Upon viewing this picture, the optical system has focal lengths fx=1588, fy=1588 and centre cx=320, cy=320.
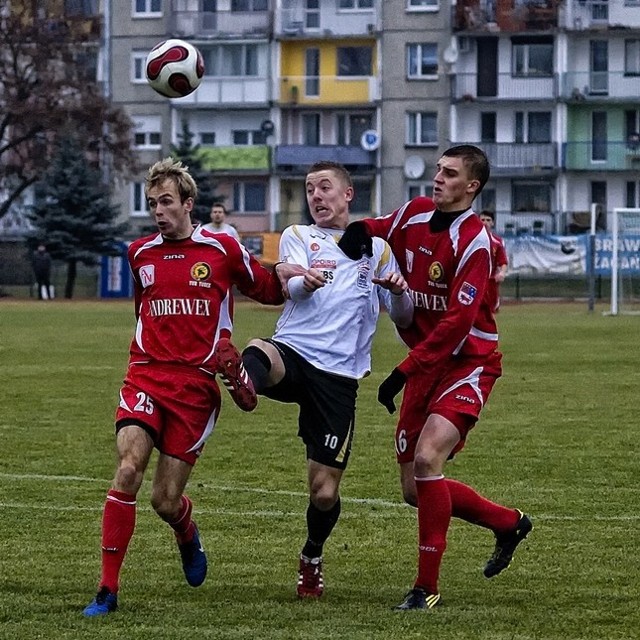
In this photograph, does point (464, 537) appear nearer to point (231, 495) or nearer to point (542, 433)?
point (231, 495)

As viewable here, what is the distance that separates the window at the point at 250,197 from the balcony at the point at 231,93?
339 cm

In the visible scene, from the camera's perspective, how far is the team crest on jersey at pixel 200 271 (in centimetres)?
733

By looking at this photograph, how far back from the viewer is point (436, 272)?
24.1 feet

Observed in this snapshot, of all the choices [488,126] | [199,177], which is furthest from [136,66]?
[488,126]

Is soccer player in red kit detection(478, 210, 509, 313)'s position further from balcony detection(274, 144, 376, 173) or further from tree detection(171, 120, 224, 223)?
balcony detection(274, 144, 376, 173)

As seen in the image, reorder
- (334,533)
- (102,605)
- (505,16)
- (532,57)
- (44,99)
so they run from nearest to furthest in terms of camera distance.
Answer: (102,605) < (334,533) < (44,99) < (505,16) < (532,57)

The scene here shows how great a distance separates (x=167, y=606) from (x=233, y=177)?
60206 mm

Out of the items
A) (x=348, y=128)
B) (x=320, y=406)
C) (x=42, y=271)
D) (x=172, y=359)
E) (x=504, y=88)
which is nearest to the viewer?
(x=172, y=359)

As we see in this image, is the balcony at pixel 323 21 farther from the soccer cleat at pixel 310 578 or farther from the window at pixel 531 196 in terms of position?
the soccer cleat at pixel 310 578

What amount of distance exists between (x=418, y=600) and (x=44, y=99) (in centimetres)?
5108

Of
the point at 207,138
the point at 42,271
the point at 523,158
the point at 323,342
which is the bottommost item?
the point at 42,271

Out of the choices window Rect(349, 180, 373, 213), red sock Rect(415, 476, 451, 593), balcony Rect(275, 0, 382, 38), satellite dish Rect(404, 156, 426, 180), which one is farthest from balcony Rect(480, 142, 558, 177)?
red sock Rect(415, 476, 451, 593)

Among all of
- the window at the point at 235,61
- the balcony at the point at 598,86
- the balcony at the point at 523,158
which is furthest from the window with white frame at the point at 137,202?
the balcony at the point at 598,86

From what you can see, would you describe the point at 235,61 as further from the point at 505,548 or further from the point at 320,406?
the point at 505,548
